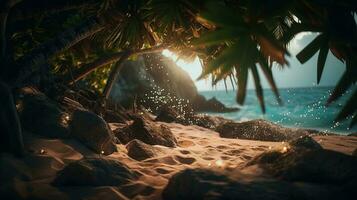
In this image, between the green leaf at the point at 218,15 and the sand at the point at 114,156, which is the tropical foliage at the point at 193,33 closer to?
the green leaf at the point at 218,15

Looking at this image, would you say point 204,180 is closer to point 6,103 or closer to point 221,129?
point 6,103

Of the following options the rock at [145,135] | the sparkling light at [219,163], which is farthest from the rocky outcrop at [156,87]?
the sparkling light at [219,163]

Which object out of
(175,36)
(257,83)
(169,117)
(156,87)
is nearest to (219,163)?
(175,36)

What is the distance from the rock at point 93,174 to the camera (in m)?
3.61

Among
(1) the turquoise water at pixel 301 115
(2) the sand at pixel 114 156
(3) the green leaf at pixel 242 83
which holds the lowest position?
(1) the turquoise water at pixel 301 115

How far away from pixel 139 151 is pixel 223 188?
6.83 ft

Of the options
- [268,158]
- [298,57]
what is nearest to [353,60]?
[298,57]

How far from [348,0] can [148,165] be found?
3.16 m

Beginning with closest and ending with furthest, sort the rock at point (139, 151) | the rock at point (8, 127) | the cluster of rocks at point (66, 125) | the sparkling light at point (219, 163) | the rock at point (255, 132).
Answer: the rock at point (8, 127) → the cluster of rocks at point (66, 125) → the rock at point (139, 151) → the sparkling light at point (219, 163) → the rock at point (255, 132)

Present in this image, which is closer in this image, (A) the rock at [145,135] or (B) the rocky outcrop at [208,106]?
(A) the rock at [145,135]

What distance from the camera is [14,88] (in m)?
4.72

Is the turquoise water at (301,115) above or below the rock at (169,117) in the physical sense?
below

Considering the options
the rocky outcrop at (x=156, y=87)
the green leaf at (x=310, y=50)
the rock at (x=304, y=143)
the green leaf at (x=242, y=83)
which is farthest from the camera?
the rocky outcrop at (x=156, y=87)

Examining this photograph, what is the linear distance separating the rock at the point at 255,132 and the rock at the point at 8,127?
5961 mm
